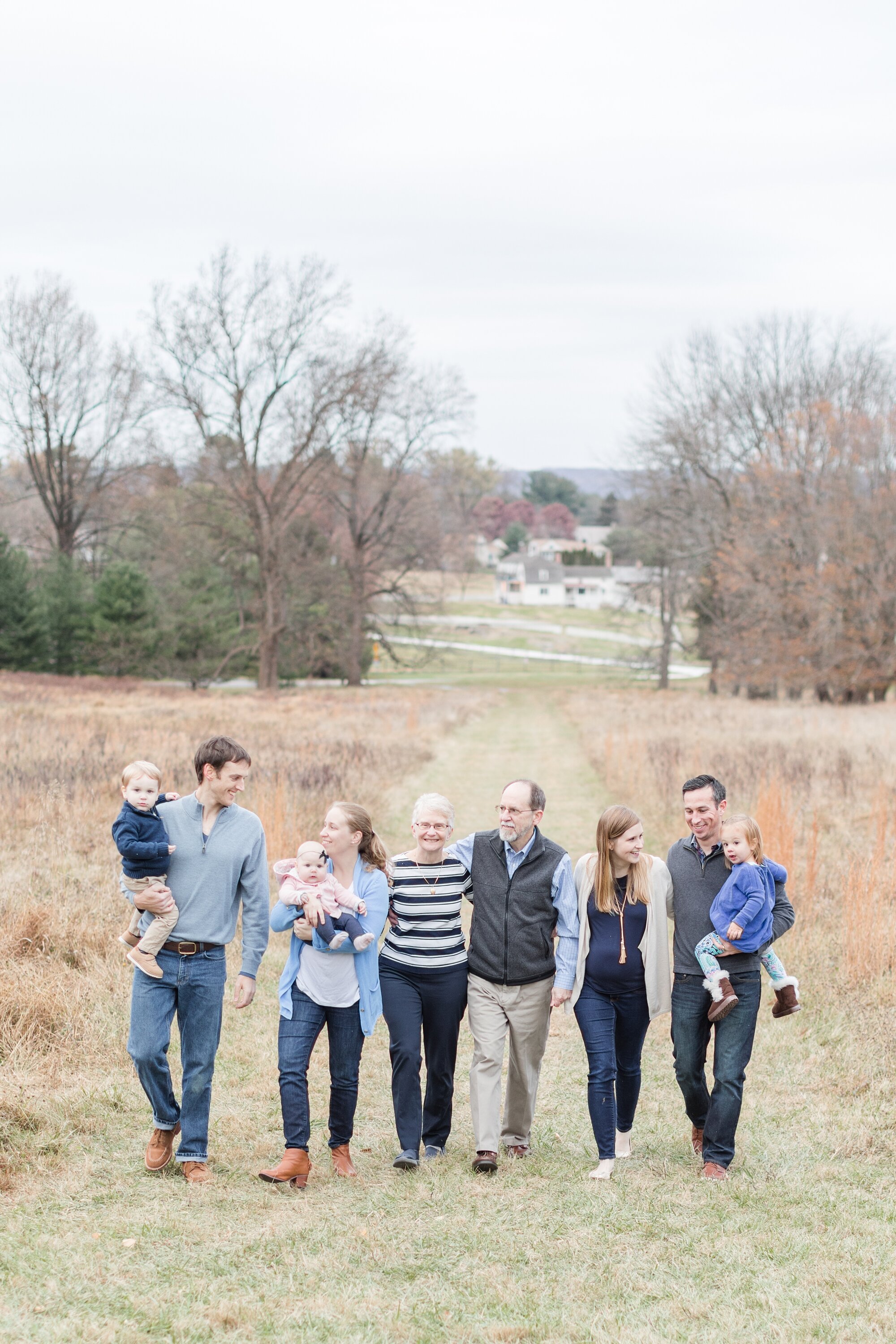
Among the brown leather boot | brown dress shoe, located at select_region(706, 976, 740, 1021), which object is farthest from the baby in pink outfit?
brown dress shoe, located at select_region(706, 976, 740, 1021)

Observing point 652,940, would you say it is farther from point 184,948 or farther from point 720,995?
point 184,948

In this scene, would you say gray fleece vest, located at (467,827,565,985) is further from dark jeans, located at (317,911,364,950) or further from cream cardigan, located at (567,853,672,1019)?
dark jeans, located at (317,911,364,950)

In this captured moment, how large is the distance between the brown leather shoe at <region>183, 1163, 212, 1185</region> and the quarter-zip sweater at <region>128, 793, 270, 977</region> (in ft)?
2.62

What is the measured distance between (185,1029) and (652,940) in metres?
2.01

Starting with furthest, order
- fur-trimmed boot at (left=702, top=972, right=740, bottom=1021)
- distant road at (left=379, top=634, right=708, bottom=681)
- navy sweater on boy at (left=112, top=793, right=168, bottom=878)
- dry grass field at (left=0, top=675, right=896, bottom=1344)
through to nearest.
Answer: distant road at (left=379, top=634, right=708, bottom=681)
fur-trimmed boot at (left=702, top=972, right=740, bottom=1021)
navy sweater on boy at (left=112, top=793, right=168, bottom=878)
dry grass field at (left=0, top=675, right=896, bottom=1344)

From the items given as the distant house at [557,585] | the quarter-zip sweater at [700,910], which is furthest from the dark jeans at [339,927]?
the distant house at [557,585]

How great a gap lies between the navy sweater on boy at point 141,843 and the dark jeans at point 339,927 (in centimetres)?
70

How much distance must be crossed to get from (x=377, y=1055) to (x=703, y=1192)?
106 inches

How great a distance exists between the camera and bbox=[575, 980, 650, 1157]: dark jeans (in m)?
5.24

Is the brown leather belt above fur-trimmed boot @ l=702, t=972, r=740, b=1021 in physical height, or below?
above

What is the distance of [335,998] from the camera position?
511cm

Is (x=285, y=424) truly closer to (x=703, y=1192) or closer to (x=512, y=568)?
(x=703, y=1192)

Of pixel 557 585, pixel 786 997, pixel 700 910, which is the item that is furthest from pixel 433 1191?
pixel 557 585

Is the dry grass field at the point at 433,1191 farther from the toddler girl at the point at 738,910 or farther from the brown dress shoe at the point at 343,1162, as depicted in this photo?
the toddler girl at the point at 738,910
